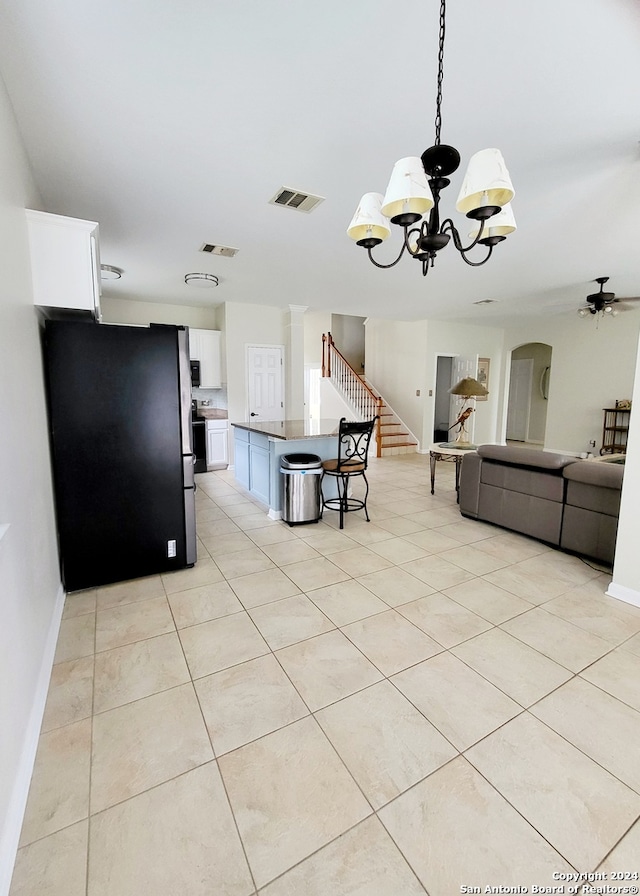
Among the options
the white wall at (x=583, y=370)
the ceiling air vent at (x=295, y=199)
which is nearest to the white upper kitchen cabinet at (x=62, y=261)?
the ceiling air vent at (x=295, y=199)

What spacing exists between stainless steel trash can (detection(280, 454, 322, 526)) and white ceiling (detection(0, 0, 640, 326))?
7.12 feet

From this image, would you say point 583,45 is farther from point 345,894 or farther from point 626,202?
point 345,894

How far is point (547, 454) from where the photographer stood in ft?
11.0

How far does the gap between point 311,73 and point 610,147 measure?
6.16 ft

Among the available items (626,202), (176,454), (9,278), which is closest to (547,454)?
(626,202)

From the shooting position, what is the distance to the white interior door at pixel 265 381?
265 inches

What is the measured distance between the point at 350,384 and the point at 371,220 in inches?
270

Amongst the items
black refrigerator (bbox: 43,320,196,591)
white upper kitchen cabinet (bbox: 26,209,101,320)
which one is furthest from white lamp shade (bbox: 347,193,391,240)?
white upper kitchen cabinet (bbox: 26,209,101,320)

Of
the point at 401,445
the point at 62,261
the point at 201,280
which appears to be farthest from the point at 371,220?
the point at 401,445

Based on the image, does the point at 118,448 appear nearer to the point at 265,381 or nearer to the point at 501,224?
the point at 501,224

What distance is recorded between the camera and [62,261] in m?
2.38

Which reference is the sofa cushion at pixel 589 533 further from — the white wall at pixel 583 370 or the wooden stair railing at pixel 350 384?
the white wall at pixel 583 370

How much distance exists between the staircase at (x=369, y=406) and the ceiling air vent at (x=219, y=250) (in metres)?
4.58

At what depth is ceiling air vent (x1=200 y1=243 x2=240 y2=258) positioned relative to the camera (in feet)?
12.9
